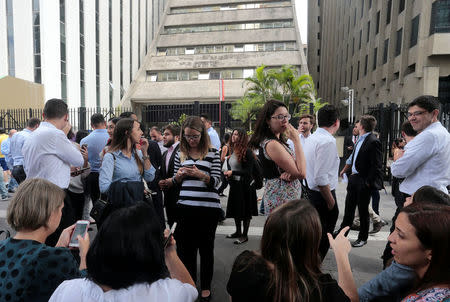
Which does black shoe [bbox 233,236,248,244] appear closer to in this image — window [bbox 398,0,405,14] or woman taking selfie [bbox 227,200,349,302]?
woman taking selfie [bbox 227,200,349,302]

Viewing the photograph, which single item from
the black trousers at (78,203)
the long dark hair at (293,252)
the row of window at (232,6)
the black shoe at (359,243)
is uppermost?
the row of window at (232,6)

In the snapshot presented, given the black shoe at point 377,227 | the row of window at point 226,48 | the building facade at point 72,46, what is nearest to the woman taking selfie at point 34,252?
the black shoe at point 377,227

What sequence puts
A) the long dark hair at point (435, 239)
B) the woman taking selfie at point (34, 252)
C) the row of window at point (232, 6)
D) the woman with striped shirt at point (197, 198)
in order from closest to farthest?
1. the long dark hair at point (435, 239)
2. the woman taking selfie at point (34, 252)
3. the woman with striped shirt at point (197, 198)
4. the row of window at point (232, 6)

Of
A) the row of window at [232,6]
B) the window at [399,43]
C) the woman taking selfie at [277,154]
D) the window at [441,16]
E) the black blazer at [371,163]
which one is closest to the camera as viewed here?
the woman taking selfie at [277,154]

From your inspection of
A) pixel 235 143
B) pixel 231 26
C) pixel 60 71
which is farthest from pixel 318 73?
pixel 235 143

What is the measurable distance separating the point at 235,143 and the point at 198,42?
3390 cm

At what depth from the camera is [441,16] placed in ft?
60.4

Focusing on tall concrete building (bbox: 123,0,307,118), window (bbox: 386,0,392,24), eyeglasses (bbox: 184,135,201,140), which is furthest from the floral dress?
tall concrete building (bbox: 123,0,307,118)

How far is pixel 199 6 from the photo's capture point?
3875cm

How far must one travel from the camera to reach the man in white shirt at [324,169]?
10.2 ft

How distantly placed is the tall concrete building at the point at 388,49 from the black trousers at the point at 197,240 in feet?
69.4

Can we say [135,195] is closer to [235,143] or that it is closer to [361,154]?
[235,143]

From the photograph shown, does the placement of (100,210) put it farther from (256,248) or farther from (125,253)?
(256,248)

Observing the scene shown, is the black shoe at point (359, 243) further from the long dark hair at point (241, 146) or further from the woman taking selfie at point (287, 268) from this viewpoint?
the woman taking selfie at point (287, 268)
